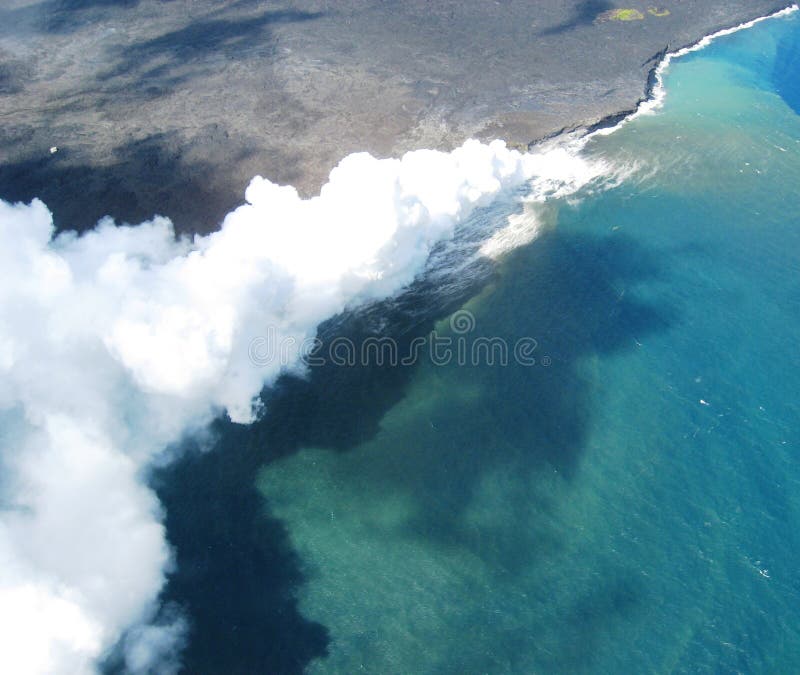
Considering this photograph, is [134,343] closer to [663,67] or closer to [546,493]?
[546,493]

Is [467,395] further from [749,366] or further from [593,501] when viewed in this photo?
[749,366]

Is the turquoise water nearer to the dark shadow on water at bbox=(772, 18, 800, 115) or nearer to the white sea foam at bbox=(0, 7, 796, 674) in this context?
the white sea foam at bbox=(0, 7, 796, 674)

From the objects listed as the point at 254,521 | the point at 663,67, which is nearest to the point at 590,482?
the point at 254,521

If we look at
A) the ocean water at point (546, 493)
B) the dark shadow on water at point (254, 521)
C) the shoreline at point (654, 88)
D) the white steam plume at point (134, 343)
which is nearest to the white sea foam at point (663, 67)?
the shoreline at point (654, 88)

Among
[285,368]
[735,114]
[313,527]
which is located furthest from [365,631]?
[735,114]

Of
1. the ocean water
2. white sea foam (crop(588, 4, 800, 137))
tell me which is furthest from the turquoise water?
white sea foam (crop(588, 4, 800, 137))

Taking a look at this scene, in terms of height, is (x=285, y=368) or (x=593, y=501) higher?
(x=285, y=368)
